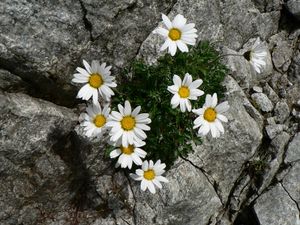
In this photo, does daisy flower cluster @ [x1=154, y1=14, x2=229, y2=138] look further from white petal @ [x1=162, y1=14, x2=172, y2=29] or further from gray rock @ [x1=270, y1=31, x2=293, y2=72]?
gray rock @ [x1=270, y1=31, x2=293, y2=72]

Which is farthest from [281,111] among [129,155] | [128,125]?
[128,125]

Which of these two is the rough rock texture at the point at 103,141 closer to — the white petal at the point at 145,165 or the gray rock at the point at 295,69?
the gray rock at the point at 295,69

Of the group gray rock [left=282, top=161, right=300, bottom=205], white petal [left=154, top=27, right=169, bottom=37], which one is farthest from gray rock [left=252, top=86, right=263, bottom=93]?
white petal [left=154, top=27, right=169, bottom=37]

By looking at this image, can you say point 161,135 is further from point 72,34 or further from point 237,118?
point 72,34

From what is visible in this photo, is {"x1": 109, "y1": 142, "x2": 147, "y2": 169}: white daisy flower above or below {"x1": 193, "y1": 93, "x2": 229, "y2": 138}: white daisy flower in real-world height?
below

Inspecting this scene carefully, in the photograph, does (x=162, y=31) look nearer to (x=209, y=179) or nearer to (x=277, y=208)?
(x=209, y=179)

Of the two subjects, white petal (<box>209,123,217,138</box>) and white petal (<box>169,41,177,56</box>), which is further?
white petal (<box>209,123,217,138</box>)
